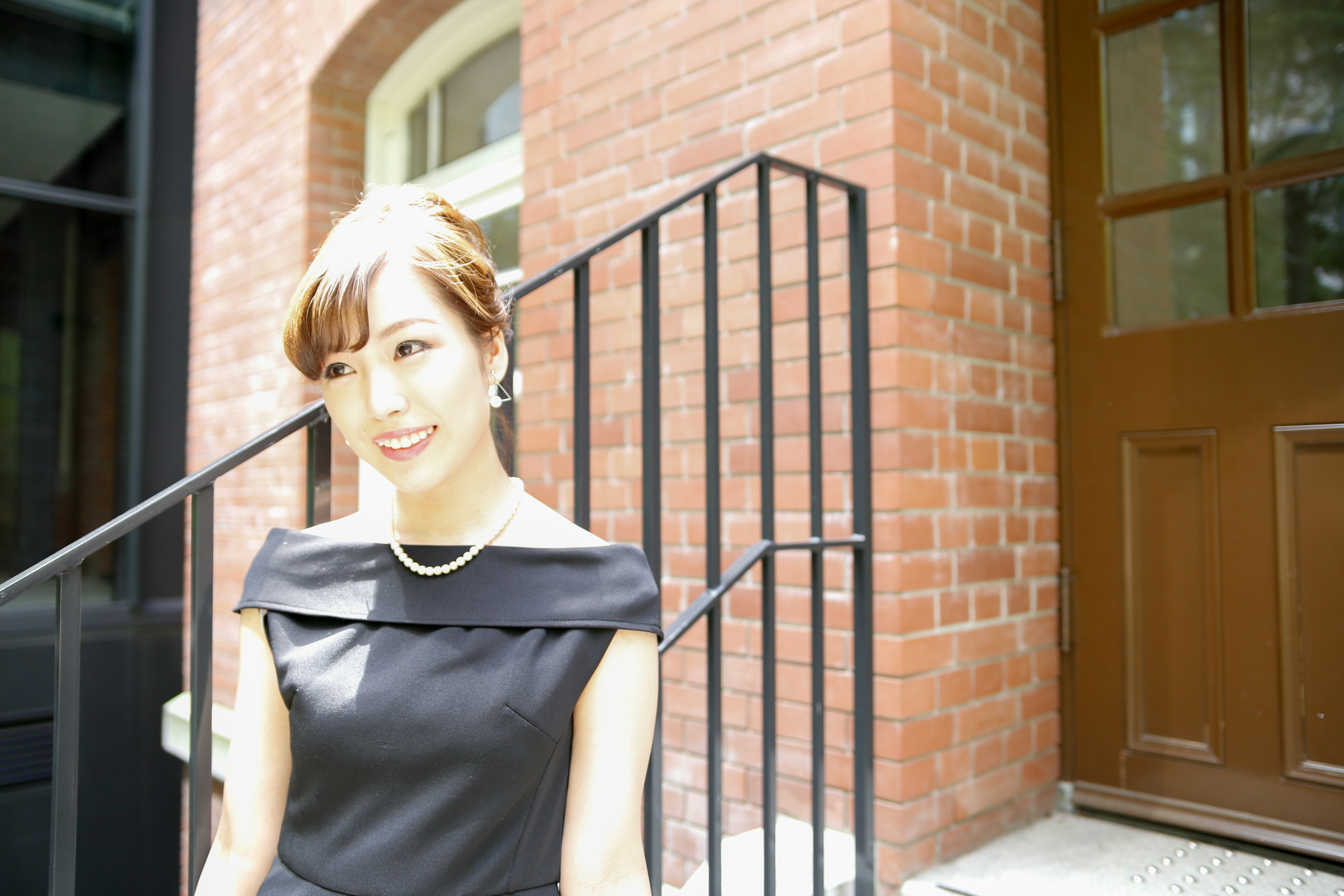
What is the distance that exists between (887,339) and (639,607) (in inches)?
42.4

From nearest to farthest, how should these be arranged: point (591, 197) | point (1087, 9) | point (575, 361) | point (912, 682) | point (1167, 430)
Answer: point (575, 361)
point (912, 682)
point (1167, 430)
point (1087, 9)
point (591, 197)

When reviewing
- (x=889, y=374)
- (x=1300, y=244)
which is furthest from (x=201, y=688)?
(x=1300, y=244)

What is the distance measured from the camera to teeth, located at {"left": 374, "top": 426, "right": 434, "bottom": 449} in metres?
1.08

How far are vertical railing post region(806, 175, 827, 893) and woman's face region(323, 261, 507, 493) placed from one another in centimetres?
88

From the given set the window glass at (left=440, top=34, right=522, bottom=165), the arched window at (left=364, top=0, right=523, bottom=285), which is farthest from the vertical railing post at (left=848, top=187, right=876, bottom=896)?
the window glass at (left=440, top=34, right=522, bottom=165)

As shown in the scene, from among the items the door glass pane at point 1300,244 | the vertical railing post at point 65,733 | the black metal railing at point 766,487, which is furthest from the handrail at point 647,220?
the door glass pane at point 1300,244

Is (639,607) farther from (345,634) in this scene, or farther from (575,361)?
(575,361)

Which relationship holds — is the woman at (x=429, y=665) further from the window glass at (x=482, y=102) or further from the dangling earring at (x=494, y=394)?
the window glass at (x=482, y=102)

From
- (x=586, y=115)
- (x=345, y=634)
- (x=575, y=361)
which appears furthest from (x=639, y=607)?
(x=586, y=115)

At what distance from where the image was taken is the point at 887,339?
1984mm

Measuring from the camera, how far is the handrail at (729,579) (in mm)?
1579

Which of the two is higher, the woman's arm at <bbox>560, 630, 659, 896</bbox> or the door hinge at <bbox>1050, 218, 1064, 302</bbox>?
the door hinge at <bbox>1050, 218, 1064, 302</bbox>

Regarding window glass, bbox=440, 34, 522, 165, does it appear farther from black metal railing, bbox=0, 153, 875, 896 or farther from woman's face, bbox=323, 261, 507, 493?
woman's face, bbox=323, 261, 507, 493

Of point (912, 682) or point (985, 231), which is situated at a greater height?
point (985, 231)
